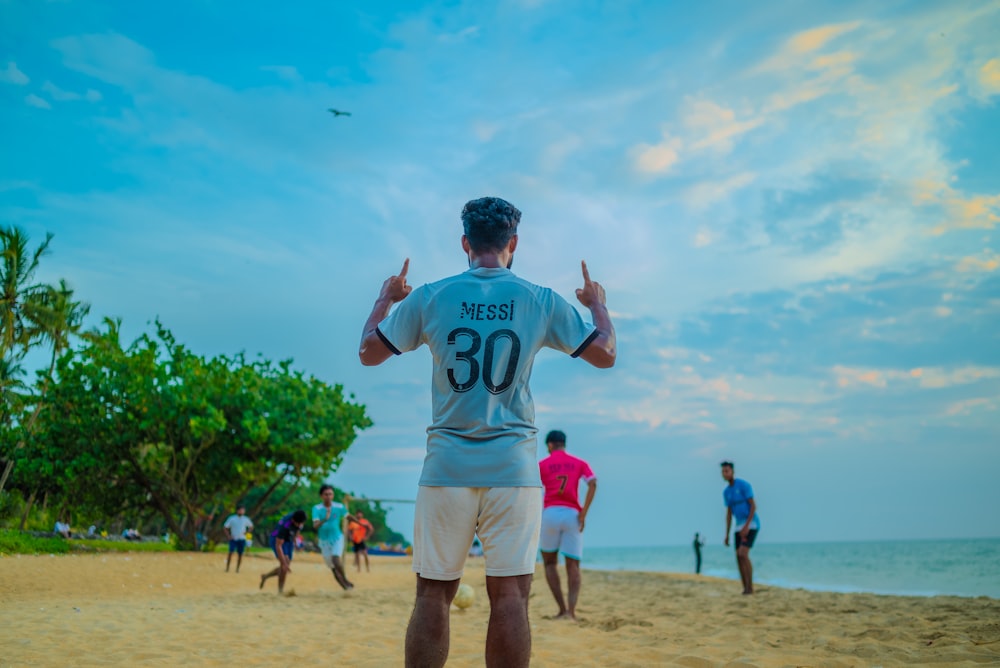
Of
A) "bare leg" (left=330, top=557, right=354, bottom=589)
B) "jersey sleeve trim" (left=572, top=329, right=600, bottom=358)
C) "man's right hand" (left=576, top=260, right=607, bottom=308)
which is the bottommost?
"bare leg" (left=330, top=557, right=354, bottom=589)

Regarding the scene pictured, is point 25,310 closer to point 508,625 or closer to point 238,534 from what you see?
point 238,534

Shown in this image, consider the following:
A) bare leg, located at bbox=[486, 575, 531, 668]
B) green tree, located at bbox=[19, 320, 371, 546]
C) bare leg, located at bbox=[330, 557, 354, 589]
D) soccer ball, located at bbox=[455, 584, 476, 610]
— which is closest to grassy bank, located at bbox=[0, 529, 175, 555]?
green tree, located at bbox=[19, 320, 371, 546]

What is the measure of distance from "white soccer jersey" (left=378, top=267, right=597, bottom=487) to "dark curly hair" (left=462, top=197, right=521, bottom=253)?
136mm

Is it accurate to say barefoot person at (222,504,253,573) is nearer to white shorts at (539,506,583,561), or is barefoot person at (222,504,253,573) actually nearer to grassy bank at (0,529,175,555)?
grassy bank at (0,529,175,555)

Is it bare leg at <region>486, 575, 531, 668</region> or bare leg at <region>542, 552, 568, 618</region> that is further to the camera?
bare leg at <region>542, 552, 568, 618</region>

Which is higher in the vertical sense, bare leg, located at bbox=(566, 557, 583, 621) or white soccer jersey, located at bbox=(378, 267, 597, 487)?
white soccer jersey, located at bbox=(378, 267, 597, 487)

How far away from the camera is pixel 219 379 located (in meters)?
24.3

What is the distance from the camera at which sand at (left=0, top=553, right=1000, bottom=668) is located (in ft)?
16.4

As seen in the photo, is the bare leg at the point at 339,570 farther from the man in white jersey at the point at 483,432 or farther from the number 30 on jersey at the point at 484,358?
the number 30 on jersey at the point at 484,358

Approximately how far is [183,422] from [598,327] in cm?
2319

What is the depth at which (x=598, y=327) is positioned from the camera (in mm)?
2879

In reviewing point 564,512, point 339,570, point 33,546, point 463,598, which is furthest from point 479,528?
point 33,546

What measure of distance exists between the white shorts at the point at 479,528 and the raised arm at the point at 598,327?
21.3 inches

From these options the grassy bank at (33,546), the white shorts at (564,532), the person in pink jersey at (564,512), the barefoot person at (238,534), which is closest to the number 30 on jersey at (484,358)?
the person in pink jersey at (564,512)
